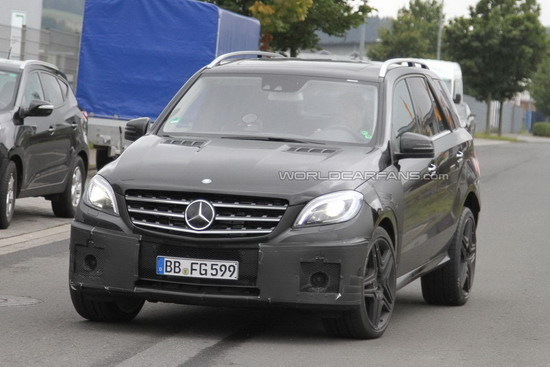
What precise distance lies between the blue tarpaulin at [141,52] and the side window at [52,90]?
6257 mm

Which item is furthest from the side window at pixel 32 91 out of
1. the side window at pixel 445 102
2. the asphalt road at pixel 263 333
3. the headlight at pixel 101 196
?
the headlight at pixel 101 196

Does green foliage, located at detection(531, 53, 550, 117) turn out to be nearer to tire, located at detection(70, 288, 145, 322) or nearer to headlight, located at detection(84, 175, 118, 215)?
tire, located at detection(70, 288, 145, 322)

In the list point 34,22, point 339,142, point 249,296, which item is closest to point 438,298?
point 339,142

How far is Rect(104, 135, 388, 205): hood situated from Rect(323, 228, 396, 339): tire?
429 millimetres

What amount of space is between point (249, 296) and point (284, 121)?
1574 millimetres

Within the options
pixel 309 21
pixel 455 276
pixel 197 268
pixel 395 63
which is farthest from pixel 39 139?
pixel 309 21

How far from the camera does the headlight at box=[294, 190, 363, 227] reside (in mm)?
7344

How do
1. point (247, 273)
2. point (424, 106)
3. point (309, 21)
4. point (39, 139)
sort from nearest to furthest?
point (247, 273) → point (424, 106) → point (39, 139) → point (309, 21)

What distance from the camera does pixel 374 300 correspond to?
775 cm

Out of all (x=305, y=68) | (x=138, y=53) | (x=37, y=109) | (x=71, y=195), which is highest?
(x=138, y=53)

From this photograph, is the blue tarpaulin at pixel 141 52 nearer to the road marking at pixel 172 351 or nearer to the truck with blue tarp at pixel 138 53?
the truck with blue tarp at pixel 138 53

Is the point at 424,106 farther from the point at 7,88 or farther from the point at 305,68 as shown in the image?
the point at 7,88

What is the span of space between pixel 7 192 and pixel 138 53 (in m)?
8.94

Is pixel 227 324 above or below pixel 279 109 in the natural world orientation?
below
